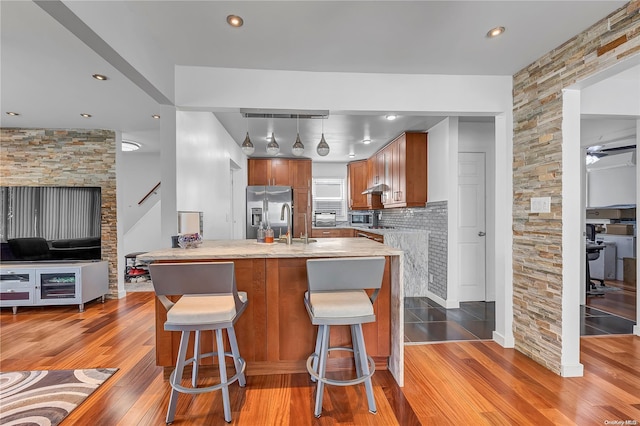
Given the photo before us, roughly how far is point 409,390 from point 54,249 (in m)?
4.74

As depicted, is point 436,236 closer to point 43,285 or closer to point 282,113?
point 282,113

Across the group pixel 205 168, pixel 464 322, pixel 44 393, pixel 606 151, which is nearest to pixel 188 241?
pixel 205 168

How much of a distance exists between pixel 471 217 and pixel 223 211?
11.2 ft

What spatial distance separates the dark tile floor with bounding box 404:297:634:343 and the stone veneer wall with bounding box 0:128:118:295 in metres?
4.12

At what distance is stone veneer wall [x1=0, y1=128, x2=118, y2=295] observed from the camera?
162 inches

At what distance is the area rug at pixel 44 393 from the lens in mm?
1839

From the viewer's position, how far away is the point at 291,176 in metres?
6.31

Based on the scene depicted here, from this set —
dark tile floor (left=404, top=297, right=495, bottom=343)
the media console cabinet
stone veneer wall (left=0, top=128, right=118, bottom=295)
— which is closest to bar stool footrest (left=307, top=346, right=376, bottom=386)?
dark tile floor (left=404, top=297, right=495, bottom=343)

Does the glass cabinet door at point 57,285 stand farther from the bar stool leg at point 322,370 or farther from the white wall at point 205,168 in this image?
the bar stool leg at point 322,370

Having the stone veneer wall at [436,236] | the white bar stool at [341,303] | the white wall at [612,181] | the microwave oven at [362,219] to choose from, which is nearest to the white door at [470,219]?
the stone veneer wall at [436,236]

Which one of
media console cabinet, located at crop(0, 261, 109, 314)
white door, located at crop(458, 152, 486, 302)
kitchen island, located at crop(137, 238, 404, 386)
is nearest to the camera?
kitchen island, located at crop(137, 238, 404, 386)

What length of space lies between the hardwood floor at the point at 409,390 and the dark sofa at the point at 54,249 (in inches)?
55.4

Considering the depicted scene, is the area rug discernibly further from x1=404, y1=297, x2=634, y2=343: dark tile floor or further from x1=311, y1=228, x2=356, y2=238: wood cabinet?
x1=311, y1=228, x2=356, y2=238: wood cabinet

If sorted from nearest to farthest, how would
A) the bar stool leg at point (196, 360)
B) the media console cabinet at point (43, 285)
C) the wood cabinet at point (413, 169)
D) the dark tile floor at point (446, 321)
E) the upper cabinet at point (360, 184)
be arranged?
the bar stool leg at point (196, 360), the dark tile floor at point (446, 321), the media console cabinet at point (43, 285), the wood cabinet at point (413, 169), the upper cabinet at point (360, 184)
